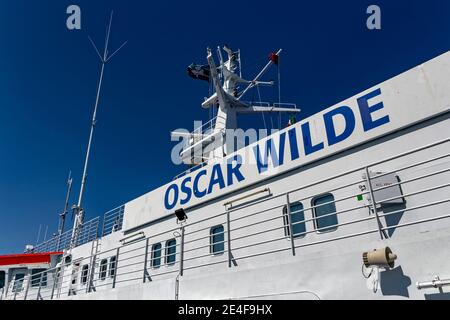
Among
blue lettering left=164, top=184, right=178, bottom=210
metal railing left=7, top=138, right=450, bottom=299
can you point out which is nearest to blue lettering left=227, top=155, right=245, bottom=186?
metal railing left=7, top=138, right=450, bottom=299

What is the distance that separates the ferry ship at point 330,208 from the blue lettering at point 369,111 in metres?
0.02

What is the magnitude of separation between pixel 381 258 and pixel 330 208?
2.99 m

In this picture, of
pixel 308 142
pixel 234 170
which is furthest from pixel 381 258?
pixel 234 170

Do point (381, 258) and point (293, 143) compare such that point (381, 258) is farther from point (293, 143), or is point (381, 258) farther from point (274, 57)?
point (274, 57)

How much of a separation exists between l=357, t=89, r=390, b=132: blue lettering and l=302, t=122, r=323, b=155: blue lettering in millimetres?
1050

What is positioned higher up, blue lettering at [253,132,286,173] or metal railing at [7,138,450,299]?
blue lettering at [253,132,286,173]

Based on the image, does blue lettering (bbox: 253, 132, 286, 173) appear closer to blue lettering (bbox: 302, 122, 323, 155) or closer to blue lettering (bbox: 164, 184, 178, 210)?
blue lettering (bbox: 302, 122, 323, 155)

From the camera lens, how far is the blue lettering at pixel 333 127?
7.41 metres

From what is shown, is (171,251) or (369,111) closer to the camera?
(369,111)

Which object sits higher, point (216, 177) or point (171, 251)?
point (216, 177)

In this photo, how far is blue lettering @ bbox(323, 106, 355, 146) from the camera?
7407 mm

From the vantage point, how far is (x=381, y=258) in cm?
427

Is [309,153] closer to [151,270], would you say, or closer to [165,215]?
[165,215]
